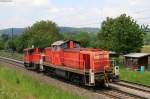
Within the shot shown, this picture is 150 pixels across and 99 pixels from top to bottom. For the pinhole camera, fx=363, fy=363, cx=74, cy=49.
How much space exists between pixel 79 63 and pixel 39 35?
58.1 meters

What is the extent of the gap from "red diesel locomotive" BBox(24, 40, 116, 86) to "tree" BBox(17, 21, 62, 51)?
41266 mm

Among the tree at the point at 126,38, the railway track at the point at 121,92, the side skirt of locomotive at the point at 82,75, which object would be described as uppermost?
the tree at the point at 126,38

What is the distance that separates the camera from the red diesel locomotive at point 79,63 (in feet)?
88.0

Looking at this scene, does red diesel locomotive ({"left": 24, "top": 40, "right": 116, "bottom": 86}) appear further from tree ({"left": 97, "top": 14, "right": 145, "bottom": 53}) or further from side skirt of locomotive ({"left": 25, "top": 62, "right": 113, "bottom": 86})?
tree ({"left": 97, "top": 14, "right": 145, "bottom": 53})

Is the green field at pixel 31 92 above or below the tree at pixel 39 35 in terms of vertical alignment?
below

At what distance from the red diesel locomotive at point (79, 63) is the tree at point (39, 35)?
135 feet

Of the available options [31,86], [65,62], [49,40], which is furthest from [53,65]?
[49,40]

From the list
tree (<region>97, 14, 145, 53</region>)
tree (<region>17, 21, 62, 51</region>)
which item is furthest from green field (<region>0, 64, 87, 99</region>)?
tree (<region>17, 21, 62, 51</region>)

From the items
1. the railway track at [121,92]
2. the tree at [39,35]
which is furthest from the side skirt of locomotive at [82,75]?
the tree at [39,35]

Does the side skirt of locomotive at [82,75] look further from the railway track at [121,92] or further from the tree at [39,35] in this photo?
the tree at [39,35]

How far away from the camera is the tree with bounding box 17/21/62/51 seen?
78.0 metres

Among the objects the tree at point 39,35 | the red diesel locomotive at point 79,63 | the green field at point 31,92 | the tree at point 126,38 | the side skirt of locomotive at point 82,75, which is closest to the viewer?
the green field at point 31,92

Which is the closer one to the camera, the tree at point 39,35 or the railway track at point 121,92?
the railway track at point 121,92

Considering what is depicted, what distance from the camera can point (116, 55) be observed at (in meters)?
66.1
